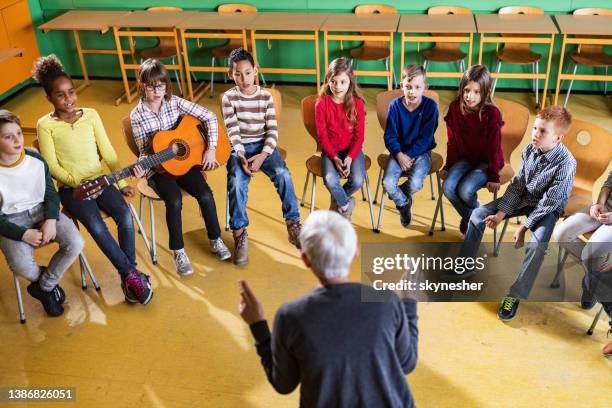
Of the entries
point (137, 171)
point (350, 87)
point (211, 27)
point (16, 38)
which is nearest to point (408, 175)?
point (350, 87)

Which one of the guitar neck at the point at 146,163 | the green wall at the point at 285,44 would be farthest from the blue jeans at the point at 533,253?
the green wall at the point at 285,44

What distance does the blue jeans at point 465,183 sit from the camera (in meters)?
3.38

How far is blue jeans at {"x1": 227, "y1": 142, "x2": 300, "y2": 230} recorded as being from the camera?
3520mm

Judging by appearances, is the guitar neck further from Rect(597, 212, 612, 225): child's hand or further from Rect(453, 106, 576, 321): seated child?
Rect(597, 212, 612, 225): child's hand

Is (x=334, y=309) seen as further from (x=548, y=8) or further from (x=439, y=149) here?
(x=548, y=8)

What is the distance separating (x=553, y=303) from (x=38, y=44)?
588 cm

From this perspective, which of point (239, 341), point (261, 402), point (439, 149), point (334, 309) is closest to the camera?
point (334, 309)

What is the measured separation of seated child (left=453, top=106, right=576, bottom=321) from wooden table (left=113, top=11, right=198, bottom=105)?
151 inches

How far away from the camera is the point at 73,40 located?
6.51 meters

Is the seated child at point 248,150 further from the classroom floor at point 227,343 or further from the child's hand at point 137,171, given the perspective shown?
the child's hand at point 137,171

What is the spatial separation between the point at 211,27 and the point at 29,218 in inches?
125

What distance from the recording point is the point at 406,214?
148 inches

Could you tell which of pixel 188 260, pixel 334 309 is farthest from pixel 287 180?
pixel 334 309

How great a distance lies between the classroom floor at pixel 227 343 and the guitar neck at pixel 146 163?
0.66 metres
